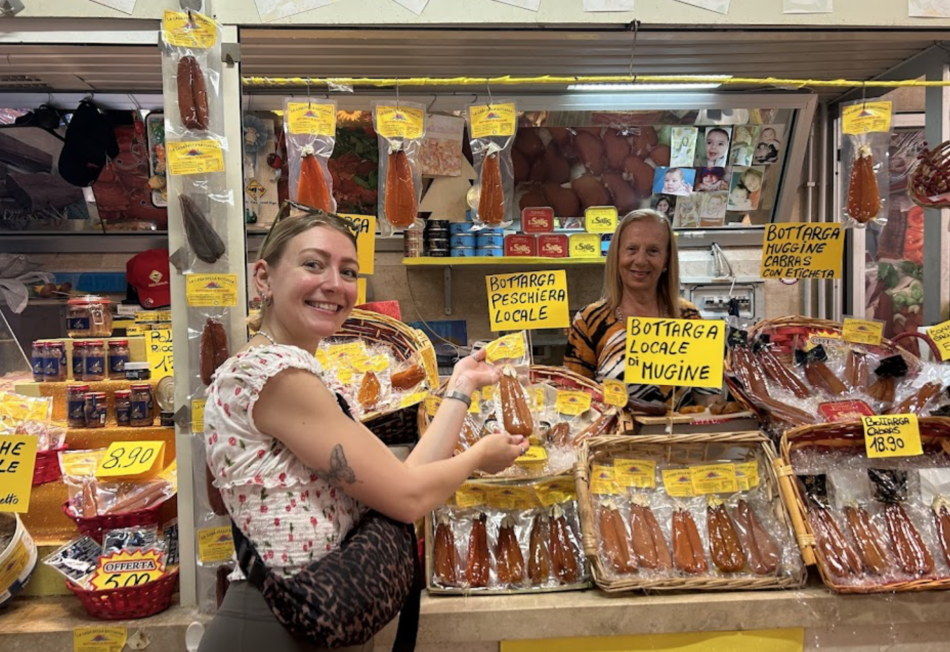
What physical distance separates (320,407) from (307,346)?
0.25 m

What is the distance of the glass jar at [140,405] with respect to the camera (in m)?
2.16

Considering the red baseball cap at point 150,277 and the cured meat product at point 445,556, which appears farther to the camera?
the red baseball cap at point 150,277

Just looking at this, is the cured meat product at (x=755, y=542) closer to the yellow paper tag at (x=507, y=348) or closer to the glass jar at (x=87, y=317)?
the yellow paper tag at (x=507, y=348)

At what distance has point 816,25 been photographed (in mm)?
2137

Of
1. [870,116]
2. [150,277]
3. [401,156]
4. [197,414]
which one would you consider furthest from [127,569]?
[870,116]

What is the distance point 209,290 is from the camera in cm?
185

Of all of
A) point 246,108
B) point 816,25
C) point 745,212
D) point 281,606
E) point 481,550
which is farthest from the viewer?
point 745,212

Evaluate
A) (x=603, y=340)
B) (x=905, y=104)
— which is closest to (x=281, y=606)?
(x=603, y=340)

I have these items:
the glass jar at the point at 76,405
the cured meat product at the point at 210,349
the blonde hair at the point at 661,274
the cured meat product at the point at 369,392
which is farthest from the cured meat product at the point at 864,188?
the glass jar at the point at 76,405

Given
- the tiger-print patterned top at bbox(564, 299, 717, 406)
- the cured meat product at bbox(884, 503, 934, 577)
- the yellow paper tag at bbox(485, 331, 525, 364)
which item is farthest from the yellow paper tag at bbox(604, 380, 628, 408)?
the cured meat product at bbox(884, 503, 934, 577)

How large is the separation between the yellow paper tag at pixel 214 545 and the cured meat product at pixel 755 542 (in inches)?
58.7

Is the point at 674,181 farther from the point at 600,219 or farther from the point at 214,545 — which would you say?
the point at 214,545

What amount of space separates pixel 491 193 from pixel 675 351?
92 cm

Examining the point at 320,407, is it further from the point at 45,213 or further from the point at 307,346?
the point at 45,213
